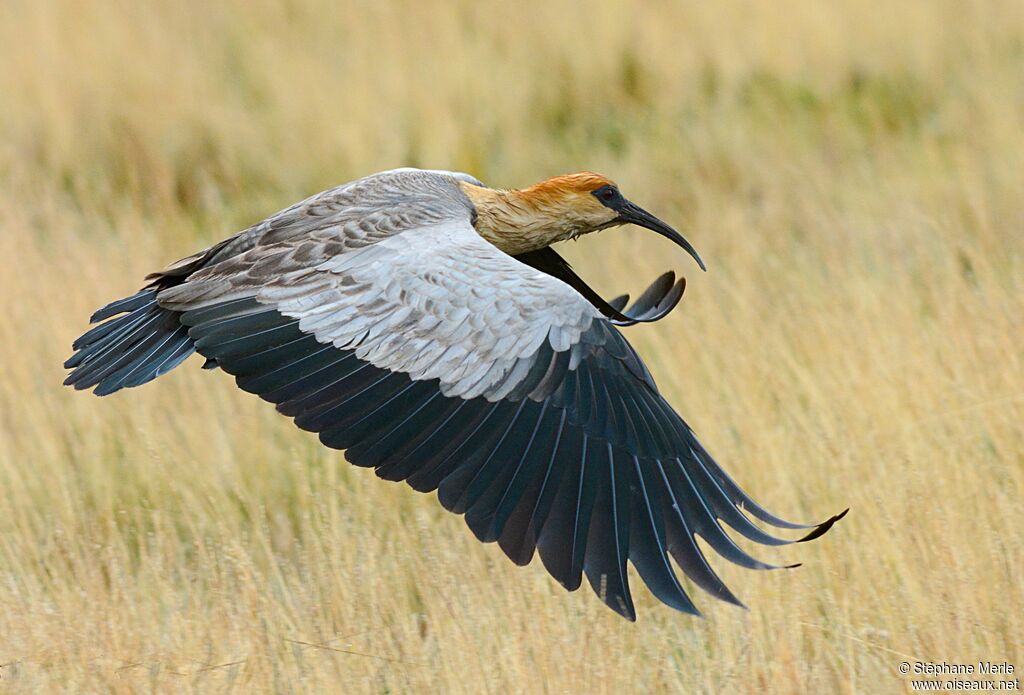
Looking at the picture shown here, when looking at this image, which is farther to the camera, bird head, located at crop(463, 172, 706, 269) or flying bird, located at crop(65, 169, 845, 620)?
bird head, located at crop(463, 172, 706, 269)

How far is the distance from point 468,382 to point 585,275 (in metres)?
3.31

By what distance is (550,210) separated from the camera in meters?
5.21

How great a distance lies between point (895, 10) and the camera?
950 centimetres

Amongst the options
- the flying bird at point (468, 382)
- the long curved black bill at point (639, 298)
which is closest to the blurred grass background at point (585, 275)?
the flying bird at point (468, 382)

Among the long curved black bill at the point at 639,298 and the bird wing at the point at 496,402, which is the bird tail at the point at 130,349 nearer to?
the bird wing at the point at 496,402

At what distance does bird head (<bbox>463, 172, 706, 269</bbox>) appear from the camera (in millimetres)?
5207

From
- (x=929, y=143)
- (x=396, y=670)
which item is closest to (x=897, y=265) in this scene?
(x=929, y=143)

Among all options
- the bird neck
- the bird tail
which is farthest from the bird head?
the bird tail

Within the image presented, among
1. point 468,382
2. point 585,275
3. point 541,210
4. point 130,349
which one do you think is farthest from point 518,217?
point 585,275

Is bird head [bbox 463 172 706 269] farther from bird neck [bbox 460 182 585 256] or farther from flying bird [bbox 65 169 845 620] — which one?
flying bird [bbox 65 169 845 620]

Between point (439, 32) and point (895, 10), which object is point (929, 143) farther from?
point (439, 32)

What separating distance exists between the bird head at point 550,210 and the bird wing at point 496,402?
0.84 m

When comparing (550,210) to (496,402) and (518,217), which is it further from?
(496,402)

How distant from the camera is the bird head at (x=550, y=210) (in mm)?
5207
